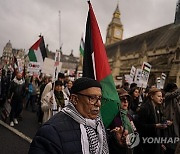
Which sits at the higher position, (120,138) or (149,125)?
(120,138)

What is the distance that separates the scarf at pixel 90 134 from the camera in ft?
5.84

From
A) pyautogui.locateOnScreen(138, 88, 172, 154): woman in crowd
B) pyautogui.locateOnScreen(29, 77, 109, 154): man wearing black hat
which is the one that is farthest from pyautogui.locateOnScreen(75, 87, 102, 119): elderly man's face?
pyautogui.locateOnScreen(138, 88, 172, 154): woman in crowd

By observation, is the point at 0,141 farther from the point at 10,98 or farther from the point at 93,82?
the point at 93,82

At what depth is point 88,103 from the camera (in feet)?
6.25

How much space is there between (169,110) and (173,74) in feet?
70.2

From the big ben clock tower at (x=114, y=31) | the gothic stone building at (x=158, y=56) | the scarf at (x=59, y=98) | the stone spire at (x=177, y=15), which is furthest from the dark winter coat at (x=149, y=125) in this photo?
the big ben clock tower at (x=114, y=31)

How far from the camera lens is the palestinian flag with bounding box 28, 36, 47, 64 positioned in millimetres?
9141

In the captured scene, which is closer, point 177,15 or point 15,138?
point 15,138

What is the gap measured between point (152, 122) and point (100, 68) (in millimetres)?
1577

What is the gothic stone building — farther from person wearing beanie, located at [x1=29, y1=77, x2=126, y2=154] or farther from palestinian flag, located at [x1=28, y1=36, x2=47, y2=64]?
person wearing beanie, located at [x1=29, y1=77, x2=126, y2=154]

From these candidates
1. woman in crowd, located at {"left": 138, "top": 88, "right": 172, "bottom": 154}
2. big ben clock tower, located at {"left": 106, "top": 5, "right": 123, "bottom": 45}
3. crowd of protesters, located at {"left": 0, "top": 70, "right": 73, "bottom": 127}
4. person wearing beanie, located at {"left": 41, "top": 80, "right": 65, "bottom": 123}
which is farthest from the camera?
big ben clock tower, located at {"left": 106, "top": 5, "right": 123, "bottom": 45}

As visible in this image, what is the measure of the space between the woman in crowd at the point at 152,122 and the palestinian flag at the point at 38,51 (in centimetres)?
595

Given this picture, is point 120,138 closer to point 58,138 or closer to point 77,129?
point 77,129

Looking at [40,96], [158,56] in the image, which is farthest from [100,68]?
[158,56]
